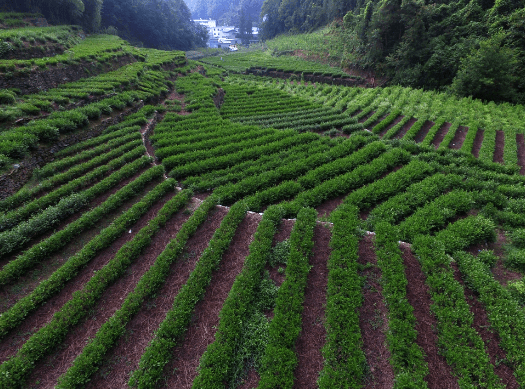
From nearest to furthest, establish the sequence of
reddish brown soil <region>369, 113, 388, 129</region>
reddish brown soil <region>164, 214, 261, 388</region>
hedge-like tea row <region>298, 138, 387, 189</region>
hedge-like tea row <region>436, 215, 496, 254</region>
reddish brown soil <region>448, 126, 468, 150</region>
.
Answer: reddish brown soil <region>164, 214, 261, 388</region>, hedge-like tea row <region>436, 215, 496, 254</region>, hedge-like tea row <region>298, 138, 387, 189</region>, reddish brown soil <region>448, 126, 468, 150</region>, reddish brown soil <region>369, 113, 388, 129</region>

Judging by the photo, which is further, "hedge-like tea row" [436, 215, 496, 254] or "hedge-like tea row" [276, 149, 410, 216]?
"hedge-like tea row" [276, 149, 410, 216]

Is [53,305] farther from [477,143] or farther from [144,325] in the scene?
[477,143]

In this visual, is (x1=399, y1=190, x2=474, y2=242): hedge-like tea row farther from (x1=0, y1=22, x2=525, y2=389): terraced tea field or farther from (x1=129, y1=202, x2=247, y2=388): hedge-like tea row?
(x1=129, y1=202, x2=247, y2=388): hedge-like tea row

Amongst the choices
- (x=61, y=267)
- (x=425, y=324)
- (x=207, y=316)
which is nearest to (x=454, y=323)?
(x=425, y=324)

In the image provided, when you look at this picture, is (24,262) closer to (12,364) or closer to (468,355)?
(12,364)

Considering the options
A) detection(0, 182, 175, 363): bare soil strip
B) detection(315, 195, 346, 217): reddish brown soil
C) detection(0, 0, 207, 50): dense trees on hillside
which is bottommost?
detection(0, 182, 175, 363): bare soil strip

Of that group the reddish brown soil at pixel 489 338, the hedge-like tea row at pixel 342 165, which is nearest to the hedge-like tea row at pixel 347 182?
the hedge-like tea row at pixel 342 165

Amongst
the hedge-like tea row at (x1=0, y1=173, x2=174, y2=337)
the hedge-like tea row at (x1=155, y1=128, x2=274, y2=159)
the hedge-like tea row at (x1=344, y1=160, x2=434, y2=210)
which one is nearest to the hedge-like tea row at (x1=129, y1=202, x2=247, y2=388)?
the hedge-like tea row at (x1=0, y1=173, x2=174, y2=337)

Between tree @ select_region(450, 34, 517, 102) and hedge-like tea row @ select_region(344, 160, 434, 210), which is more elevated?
tree @ select_region(450, 34, 517, 102)
